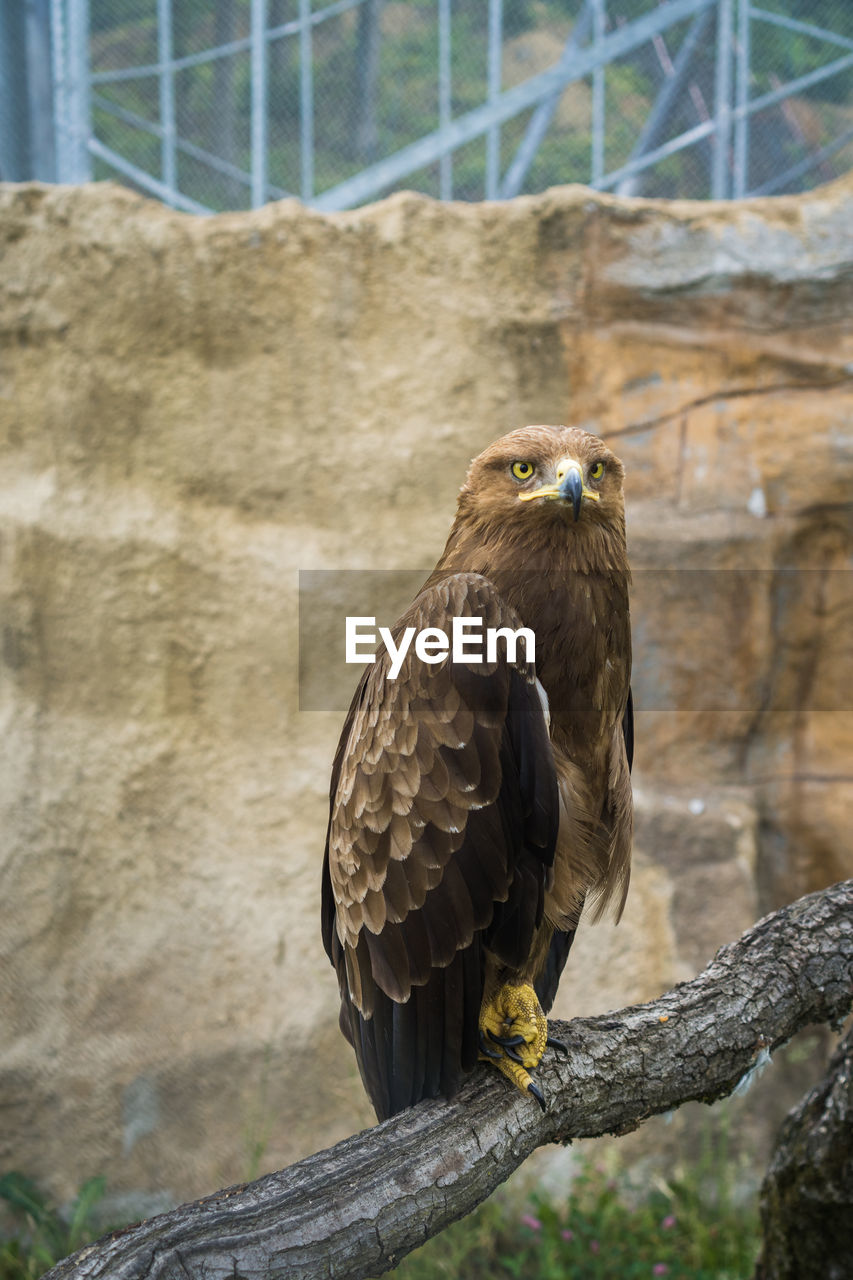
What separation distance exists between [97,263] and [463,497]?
2.18 m

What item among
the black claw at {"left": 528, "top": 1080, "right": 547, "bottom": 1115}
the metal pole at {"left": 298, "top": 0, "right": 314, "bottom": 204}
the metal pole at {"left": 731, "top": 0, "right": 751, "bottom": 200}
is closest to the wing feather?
the black claw at {"left": 528, "top": 1080, "right": 547, "bottom": 1115}

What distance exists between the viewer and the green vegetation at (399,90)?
3971 mm

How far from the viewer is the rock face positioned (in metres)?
3.82

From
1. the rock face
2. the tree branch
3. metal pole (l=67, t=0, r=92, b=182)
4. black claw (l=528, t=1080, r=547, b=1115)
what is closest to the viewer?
the tree branch

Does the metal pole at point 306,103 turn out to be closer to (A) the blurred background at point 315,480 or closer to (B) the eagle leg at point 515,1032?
(A) the blurred background at point 315,480

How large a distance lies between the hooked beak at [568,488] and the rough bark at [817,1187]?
58.0 inches

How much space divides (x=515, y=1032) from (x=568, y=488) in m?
1.02

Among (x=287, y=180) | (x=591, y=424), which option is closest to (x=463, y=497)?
(x=591, y=424)

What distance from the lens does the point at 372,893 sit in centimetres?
212

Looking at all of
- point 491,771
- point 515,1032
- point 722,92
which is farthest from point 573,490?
point 722,92

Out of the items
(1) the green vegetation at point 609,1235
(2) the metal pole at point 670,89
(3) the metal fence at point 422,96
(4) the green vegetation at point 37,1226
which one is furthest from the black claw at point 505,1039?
(2) the metal pole at point 670,89

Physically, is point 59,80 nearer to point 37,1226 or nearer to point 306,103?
point 306,103
